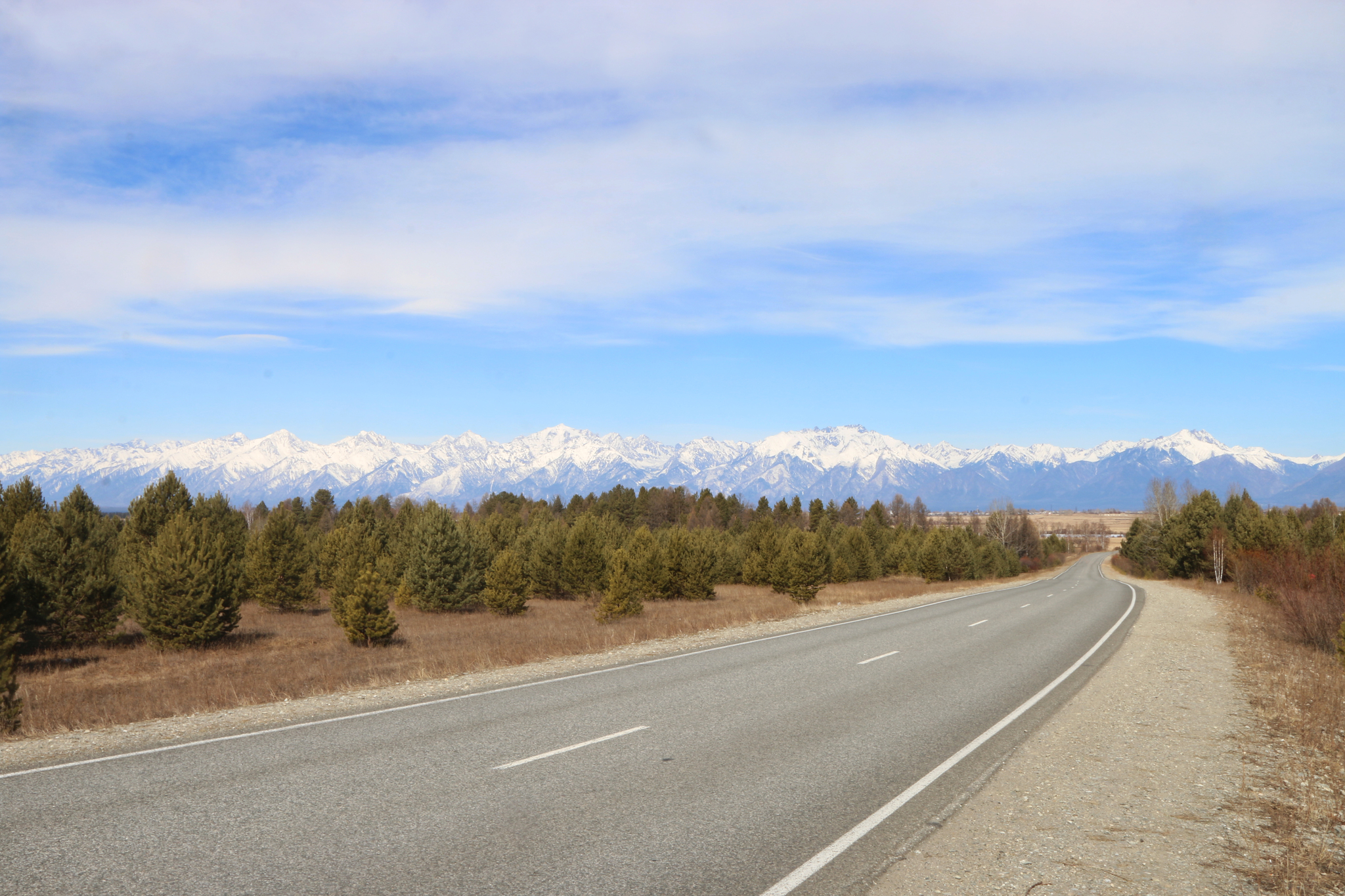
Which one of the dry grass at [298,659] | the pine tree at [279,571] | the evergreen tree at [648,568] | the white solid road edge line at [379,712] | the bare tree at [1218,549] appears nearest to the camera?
the white solid road edge line at [379,712]

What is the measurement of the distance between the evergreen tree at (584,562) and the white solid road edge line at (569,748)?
125 ft

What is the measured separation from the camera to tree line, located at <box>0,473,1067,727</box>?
84.0ft

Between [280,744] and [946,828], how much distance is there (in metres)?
7.79

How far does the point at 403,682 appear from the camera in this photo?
1520cm

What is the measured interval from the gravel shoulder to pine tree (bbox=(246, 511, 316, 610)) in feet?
134

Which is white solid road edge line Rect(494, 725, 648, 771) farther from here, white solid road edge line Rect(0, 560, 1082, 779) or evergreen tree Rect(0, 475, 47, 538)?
evergreen tree Rect(0, 475, 47, 538)

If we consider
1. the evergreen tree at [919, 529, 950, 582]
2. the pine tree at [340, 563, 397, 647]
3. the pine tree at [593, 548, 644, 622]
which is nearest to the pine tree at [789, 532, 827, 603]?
the pine tree at [593, 548, 644, 622]

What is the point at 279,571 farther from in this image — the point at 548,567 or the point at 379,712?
the point at 379,712

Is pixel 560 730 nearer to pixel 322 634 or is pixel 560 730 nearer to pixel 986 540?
pixel 322 634

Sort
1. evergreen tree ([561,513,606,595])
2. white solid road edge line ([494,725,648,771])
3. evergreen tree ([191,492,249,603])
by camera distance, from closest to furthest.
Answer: white solid road edge line ([494,725,648,771])
evergreen tree ([191,492,249,603])
evergreen tree ([561,513,606,595])

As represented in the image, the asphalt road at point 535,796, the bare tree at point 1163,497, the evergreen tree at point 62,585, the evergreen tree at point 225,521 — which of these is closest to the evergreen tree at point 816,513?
the bare tree at point 1163,497

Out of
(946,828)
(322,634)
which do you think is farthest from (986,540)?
(946,828)

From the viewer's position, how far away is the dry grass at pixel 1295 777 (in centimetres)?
575

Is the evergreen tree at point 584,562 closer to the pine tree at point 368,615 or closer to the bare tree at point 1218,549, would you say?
the pine tree at point 368,615
